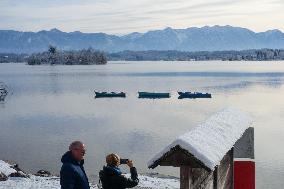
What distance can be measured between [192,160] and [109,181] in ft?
7.31

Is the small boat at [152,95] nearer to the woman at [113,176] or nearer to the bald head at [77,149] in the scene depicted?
the woman at [113,176]

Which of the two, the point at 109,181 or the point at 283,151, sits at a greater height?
the point at 109,181

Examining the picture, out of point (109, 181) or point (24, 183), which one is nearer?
point (109, 181)

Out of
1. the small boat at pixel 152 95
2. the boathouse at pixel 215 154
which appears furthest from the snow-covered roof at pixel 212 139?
the small boat at pixel 152 95

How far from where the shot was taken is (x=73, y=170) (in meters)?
6.39

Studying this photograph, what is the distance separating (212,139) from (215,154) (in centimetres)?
29

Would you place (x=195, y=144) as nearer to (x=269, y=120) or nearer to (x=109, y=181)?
(x=109, y=181)

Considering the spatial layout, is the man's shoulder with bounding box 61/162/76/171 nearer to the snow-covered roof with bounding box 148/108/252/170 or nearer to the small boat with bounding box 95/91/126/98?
the snow-covered roof with bounding box 148/108/252/170

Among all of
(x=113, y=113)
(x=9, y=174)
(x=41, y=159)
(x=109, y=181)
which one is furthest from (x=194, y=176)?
(x=113, y=113)

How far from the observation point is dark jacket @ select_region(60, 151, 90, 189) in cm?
637

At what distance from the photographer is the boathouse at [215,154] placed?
16.1 ft

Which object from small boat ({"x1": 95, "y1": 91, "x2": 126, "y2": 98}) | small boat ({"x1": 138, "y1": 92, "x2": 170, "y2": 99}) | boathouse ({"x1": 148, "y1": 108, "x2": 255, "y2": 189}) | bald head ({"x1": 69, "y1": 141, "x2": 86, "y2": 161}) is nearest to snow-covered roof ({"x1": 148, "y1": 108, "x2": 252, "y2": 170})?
boathouse ({"x1": 148, "y1": 108, "x2": 255, "y2": 189})

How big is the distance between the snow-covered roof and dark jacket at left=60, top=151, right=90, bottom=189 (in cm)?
162

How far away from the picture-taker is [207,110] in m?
72.7
